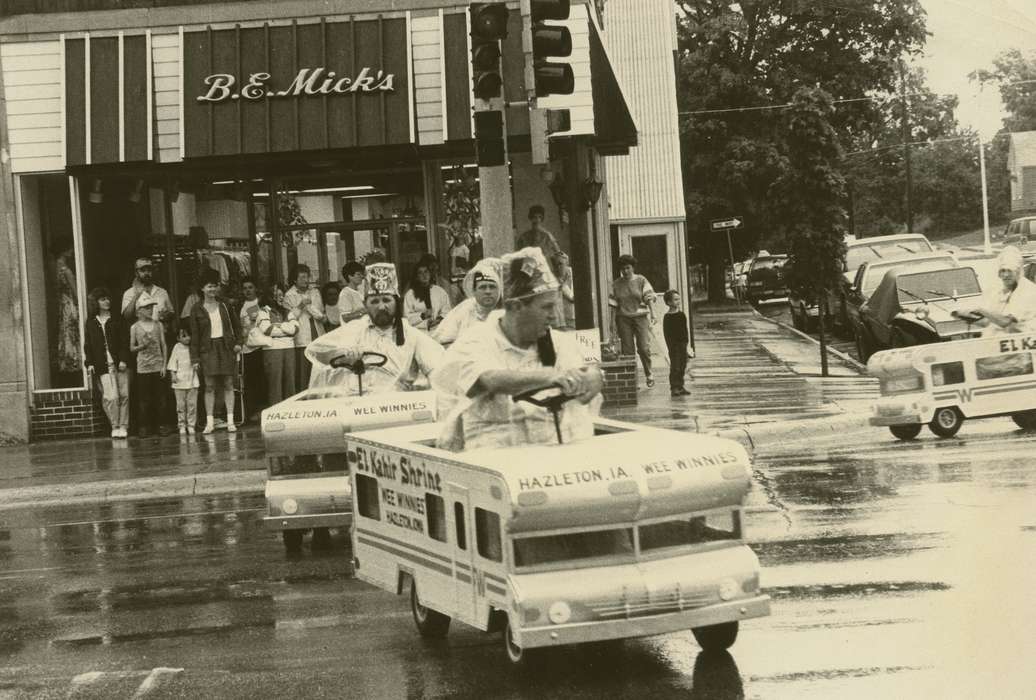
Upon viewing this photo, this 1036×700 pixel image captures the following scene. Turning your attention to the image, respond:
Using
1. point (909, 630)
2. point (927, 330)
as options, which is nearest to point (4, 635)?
point (909, 630)

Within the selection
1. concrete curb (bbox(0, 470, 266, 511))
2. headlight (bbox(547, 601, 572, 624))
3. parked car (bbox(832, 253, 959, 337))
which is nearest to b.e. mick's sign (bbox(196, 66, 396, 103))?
concrete curb (bbox(0, 470, 266, 511))

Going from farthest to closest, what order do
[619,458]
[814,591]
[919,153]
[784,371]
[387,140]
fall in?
[919,153], [784,371], [387,140], [814,591], [619,458]

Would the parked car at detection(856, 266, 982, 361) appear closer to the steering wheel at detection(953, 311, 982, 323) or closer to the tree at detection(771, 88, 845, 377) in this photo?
the tree at detection(771, 88, 845, 377)

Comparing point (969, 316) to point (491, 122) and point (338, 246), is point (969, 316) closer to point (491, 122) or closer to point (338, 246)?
point (491, 122)

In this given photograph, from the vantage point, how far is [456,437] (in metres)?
8.38

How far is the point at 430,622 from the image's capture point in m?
8.52

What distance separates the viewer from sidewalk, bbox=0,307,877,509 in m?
16.7

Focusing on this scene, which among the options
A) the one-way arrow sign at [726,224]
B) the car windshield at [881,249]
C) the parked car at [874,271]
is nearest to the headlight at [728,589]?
the parked car at [874,271]

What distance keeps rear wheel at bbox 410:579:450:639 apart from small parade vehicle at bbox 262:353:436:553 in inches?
123

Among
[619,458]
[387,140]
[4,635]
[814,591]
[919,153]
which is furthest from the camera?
[919,153]

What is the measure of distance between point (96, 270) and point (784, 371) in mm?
10433

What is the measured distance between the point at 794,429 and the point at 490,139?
5.32m

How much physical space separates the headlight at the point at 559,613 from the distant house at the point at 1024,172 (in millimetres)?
87025

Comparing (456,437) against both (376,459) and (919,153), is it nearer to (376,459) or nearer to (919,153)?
(376,459)
